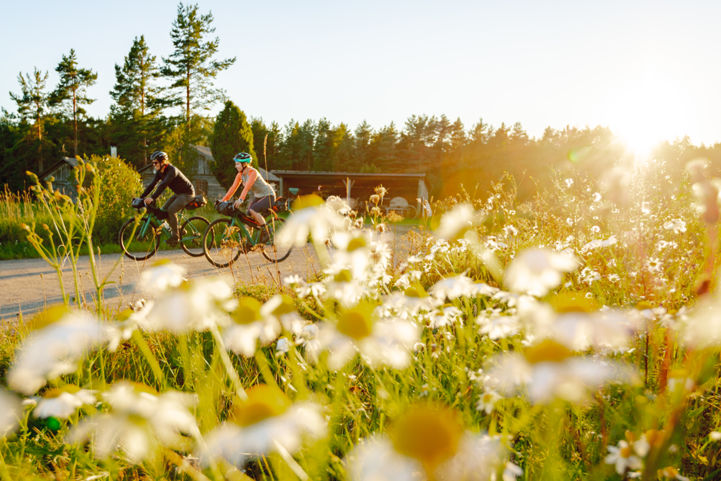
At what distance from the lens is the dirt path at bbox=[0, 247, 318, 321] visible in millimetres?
4395

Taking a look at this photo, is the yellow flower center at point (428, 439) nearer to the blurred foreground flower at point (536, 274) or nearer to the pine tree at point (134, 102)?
the blurred foreground flower at point (536, 274)

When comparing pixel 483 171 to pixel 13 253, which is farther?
pixel 483 171

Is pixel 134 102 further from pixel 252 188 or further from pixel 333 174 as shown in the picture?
pixel 252 188

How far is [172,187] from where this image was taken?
7.71 m

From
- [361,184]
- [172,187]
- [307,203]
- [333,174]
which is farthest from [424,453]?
[361,184]

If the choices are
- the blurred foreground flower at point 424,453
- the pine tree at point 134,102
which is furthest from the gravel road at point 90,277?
the pine tree at point 134,102

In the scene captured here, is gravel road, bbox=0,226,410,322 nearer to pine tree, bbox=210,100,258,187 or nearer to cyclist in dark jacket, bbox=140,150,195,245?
cyclist in dark jacket, bbox=140,150,195,245

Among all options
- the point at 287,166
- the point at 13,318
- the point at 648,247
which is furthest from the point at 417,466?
the point at 287,166

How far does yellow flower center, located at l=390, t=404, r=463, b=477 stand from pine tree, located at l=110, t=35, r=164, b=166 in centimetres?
4197

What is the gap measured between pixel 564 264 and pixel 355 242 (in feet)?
2.37

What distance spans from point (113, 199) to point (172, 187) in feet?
13.3

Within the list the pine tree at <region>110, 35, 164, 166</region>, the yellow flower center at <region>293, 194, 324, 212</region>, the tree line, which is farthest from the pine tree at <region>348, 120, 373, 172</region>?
the yellow flower center at <region>293, 194, 324, 212</region>

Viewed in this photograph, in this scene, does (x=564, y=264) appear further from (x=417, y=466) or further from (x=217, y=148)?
(x=217, y=148)

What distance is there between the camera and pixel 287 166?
222 ft
